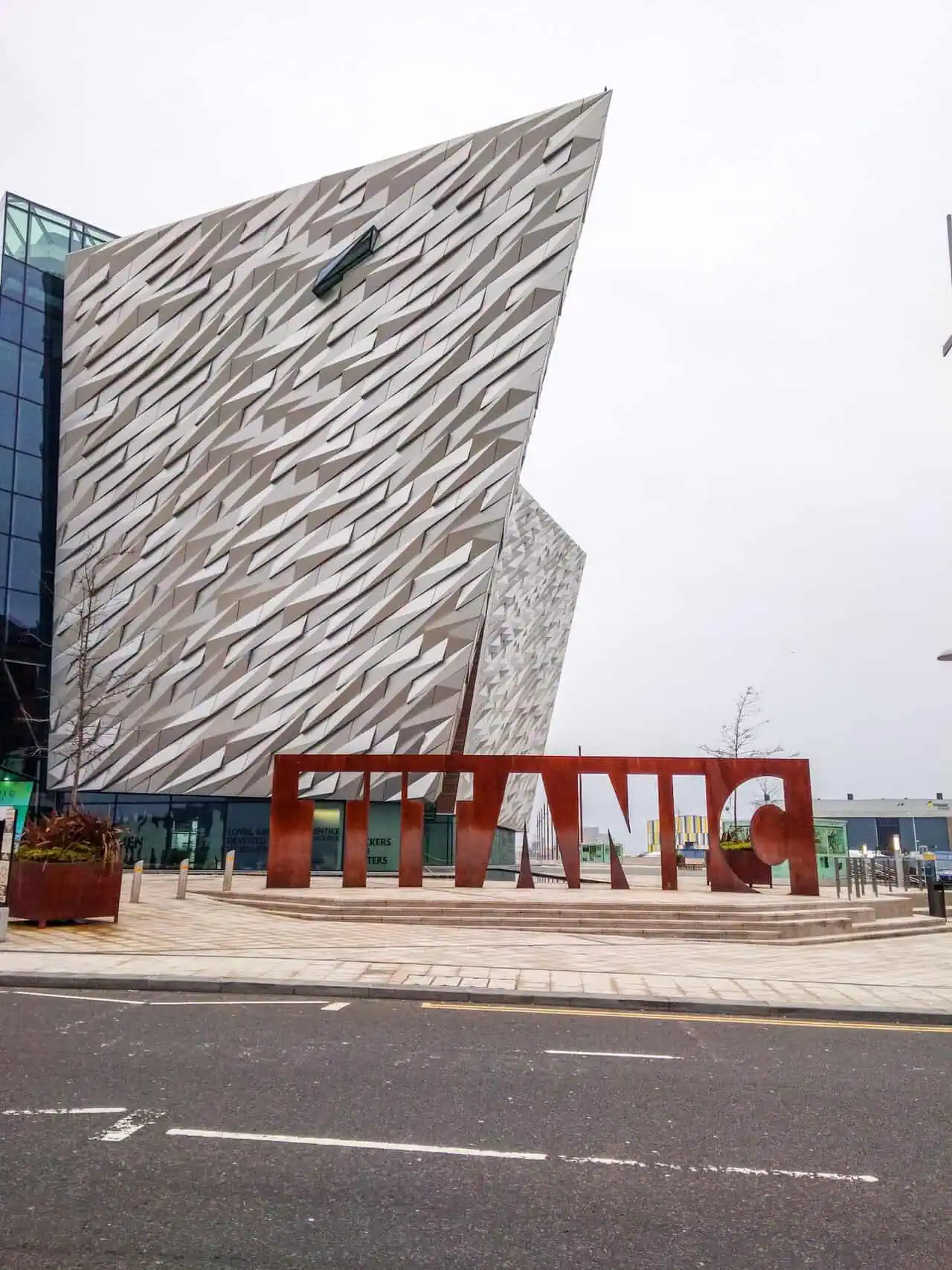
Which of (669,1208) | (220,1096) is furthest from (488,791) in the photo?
(669,1208)

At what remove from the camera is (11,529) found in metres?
42.1

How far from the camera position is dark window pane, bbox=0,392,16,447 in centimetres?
4238

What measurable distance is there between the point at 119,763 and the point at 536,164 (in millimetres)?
29646

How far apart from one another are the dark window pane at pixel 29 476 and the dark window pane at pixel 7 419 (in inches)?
31.2

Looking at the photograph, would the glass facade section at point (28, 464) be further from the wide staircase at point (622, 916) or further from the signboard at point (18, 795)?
the wide staircase at point (622, 916)

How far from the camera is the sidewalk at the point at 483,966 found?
11.4 metres

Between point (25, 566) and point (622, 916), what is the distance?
1308 inches

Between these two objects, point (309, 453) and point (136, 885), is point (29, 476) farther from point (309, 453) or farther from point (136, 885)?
point (136, 885)

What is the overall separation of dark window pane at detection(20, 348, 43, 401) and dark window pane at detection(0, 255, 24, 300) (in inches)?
109

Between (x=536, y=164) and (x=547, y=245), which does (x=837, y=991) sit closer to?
(x=547, y=245)

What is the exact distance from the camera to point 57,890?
55.6 feet

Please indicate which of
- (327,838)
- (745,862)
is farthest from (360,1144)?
(327,838)

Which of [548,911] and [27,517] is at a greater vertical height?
[27,517]

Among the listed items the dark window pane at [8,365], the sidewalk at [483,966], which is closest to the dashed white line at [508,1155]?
the sidewalk at [483,966]
